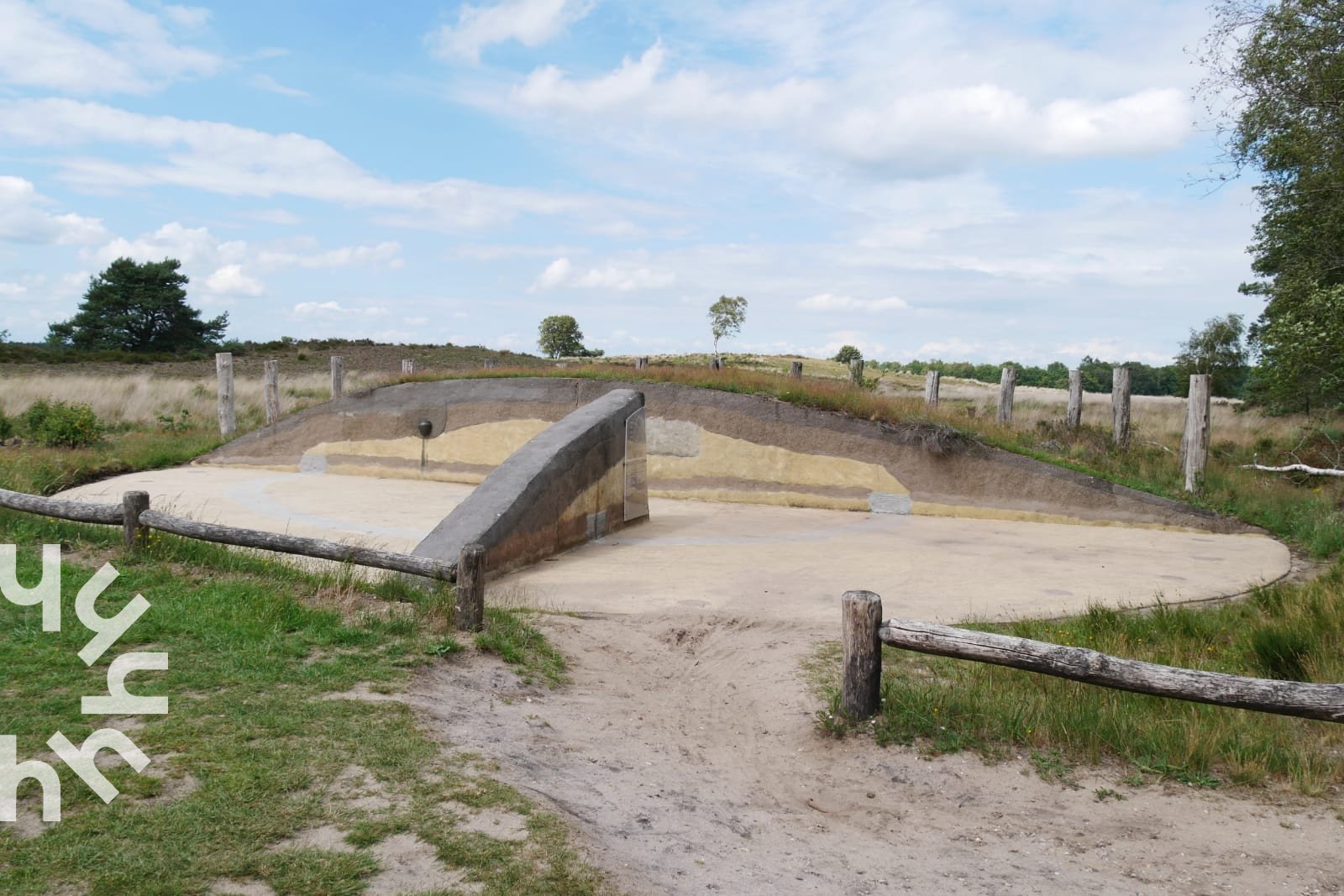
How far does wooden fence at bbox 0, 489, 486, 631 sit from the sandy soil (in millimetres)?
620

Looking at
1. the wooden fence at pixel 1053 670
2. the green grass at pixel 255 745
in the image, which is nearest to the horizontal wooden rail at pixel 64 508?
the green grass at pixel 255 745

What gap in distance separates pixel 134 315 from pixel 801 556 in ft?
163

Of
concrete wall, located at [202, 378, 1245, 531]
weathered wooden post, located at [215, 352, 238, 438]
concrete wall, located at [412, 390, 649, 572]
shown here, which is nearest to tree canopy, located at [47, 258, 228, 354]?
weathered wooden post, located at [215, 352, 238, 438]

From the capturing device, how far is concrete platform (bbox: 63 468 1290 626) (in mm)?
8812

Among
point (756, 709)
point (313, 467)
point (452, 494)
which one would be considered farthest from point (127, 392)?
point (756, 709)

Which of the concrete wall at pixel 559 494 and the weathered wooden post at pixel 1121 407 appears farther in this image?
the weathered wooden post at pixel 1121 407

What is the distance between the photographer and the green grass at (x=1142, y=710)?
16.3 ft

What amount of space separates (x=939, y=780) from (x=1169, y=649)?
3064 millimetres

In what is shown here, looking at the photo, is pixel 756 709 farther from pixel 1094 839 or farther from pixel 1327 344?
pixel 1327 344

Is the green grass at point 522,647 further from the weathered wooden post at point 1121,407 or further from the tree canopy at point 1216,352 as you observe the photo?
the tree canopy at point 1216,352

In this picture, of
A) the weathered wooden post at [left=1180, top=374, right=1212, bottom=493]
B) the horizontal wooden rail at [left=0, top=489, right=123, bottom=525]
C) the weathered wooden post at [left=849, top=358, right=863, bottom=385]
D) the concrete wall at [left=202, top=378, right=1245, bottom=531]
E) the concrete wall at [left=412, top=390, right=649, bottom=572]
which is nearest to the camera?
the horizontal wooden rail at [left=0, top=489, right=123, bottom=525]

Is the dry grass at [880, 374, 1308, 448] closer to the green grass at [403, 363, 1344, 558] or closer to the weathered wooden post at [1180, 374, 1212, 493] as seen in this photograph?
the green grass at [403, 363, 1344, 558]

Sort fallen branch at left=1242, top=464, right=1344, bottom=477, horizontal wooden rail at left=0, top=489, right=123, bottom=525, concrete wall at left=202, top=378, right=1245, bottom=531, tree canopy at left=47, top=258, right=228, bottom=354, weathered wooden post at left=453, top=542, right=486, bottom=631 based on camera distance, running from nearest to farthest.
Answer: weathered wooden post at left=453, top=542, right=486, bottom=631, horizontal wooden rail at left=0, top=489, right=123, bottom=525, fallen branch at left=1242, top=464, right=1344, bottom=477, concrete wall at left=202, top=378, right=1245, bottom=531, tree canopy at left=47, top=258, right=228, bottom=354

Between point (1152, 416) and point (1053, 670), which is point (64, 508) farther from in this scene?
point (1152, 416)
